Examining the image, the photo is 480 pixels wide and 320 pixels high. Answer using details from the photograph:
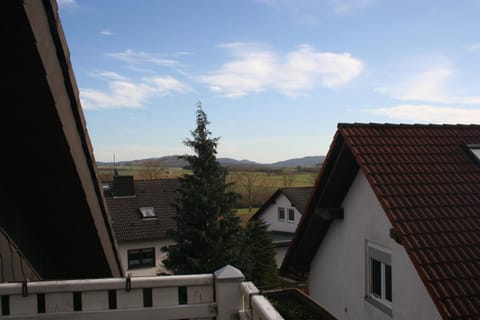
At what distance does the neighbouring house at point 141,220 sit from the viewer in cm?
2262

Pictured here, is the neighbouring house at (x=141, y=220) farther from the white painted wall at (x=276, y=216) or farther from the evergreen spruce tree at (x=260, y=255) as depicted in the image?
the white painted wall at (x=276, y=216)

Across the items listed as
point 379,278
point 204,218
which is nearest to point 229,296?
point 379,278

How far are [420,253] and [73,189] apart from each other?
405 cm

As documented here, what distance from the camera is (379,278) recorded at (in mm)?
6125

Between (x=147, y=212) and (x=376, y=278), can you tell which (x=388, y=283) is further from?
(x=147, y=212)

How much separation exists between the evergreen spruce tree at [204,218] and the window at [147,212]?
326 inches

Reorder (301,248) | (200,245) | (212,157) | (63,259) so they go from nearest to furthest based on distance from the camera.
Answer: (63,259) → (301,248) → (200,245) → (212,157)

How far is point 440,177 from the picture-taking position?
605cm

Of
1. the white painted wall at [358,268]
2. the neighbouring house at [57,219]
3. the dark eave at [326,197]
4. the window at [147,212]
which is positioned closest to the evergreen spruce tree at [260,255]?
the window at [147,212]

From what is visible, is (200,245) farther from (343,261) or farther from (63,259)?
(63,259)

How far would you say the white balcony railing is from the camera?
8.57 feet

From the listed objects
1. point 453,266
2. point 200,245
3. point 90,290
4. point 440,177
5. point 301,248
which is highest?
point 440,177

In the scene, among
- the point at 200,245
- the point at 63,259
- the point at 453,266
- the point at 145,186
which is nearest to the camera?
the point at 63,259

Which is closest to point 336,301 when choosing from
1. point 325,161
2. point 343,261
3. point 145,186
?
point 343,261
